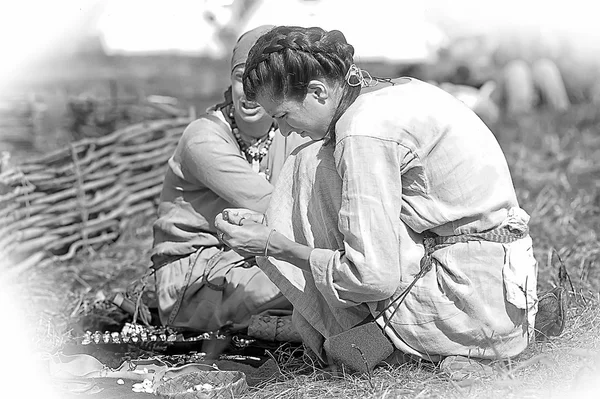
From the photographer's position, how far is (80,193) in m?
4.66

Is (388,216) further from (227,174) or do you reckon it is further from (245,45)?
(245,45)

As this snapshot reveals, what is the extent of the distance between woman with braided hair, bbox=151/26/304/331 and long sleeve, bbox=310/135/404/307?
844 mm

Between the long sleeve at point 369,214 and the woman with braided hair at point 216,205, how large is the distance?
0.84 metres

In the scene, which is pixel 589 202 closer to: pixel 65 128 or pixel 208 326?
pixel 208 326

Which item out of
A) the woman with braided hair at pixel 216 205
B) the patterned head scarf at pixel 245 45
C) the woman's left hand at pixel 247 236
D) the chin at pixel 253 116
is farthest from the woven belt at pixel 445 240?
the patterned head scarf at pixel 245 45

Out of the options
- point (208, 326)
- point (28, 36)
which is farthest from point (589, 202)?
point (28, 36)

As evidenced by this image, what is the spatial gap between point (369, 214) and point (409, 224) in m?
0.24

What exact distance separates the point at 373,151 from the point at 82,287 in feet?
7.76

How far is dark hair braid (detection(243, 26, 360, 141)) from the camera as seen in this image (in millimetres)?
2184

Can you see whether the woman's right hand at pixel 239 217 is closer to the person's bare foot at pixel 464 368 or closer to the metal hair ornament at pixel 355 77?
the metal hair ornament at pixel 355 77

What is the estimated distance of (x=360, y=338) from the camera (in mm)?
2357

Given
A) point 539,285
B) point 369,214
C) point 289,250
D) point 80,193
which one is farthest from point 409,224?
point 80,193

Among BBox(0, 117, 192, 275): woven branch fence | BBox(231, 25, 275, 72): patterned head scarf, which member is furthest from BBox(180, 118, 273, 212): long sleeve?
BBox(0, 117, 192, 275): woven branch fence

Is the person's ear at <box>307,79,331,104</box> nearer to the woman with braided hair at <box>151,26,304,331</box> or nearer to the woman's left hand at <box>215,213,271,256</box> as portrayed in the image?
the woman's left hand at <box>215,213,271,256</box>
